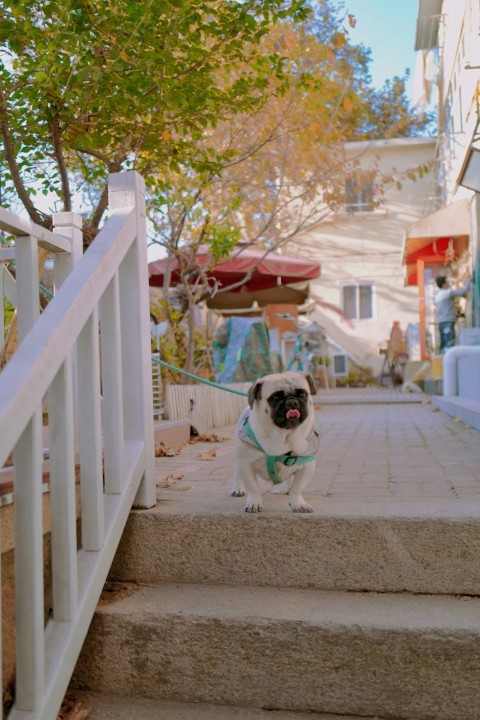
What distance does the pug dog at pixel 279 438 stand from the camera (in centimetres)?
237

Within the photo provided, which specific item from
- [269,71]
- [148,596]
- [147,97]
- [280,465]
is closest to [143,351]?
[280,465]

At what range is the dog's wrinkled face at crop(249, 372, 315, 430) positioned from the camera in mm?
2346

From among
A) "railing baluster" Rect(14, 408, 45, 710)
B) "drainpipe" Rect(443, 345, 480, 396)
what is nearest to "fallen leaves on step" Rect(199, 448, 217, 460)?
"railing baluster" Rect(14, 408, 45, 710)

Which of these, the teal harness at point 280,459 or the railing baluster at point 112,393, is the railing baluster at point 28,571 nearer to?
the railing baluster at point 112,393

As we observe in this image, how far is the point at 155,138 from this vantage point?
409 cm

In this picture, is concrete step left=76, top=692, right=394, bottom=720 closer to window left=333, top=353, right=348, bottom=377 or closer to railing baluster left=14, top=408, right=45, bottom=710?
railing baluster left=14, top=408, right=45, bottom=710

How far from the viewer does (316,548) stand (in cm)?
221

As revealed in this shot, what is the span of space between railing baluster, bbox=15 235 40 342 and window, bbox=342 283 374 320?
1729 centimetres

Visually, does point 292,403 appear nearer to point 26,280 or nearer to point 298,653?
point 298,653

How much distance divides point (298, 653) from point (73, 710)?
2.18 feet

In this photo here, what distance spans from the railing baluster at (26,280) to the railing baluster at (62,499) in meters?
0.35

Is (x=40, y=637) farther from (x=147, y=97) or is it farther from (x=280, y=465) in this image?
(x=147, y=97)

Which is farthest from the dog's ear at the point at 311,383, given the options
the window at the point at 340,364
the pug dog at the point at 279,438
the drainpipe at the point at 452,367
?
the window at the point at 340,364

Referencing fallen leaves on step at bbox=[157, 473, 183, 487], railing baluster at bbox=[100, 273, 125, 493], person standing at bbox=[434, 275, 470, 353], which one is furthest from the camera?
person standing at bbox=[434, 275, 470, 353]
